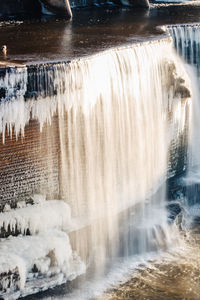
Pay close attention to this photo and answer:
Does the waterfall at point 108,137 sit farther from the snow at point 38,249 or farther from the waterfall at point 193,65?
the waterfall at point 193,65

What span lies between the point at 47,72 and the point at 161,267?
3910mm

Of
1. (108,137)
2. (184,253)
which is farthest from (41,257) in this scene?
(184,253)

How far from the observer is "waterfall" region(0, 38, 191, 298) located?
35.0 feet

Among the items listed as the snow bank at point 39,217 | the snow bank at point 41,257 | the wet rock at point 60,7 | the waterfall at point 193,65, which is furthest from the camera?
the wet rock at point 60,7

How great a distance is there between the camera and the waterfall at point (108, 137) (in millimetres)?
10664

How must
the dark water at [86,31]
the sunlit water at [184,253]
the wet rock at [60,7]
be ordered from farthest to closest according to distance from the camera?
1. the wet rock at [60,7]
2. the dark water at [86,31]
3. the sunlit water at [184,253]

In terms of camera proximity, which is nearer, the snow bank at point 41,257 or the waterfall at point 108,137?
the snow bank at point 41,257

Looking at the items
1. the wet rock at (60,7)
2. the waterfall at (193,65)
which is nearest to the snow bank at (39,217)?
the waterfall at (193,65)

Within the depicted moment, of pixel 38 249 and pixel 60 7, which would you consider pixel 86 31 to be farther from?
pixel 38 249

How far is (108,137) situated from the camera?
11.8 metres

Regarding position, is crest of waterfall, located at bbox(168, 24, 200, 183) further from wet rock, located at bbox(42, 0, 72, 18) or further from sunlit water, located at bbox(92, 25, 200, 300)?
wet rock, located at bbox(42, 0, 72, 18)

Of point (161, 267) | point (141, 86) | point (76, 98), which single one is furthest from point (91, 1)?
point (161, 267)

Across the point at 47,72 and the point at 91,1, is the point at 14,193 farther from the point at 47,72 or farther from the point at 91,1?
the point at 91,1

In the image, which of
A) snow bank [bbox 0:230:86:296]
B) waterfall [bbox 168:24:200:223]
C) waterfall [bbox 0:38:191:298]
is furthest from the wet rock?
snow bank [bbox 0:230:86:296]
